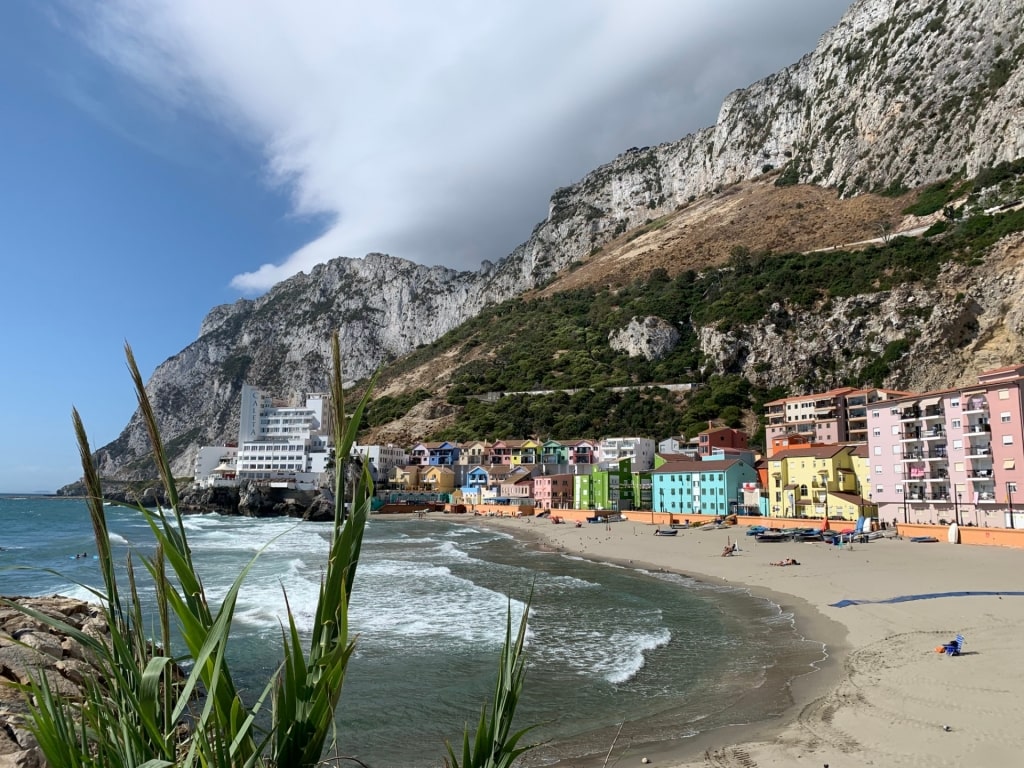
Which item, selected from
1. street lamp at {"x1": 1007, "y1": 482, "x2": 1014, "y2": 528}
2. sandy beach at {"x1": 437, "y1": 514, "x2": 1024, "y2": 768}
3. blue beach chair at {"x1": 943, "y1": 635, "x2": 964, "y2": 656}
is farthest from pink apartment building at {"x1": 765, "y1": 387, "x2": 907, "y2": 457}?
blue beach chair at {"x1": 943, "y1": 635, "x2": 964, "y2": 656}

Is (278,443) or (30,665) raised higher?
(278,443)

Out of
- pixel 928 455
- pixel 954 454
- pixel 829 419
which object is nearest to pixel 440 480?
pixel 829 419

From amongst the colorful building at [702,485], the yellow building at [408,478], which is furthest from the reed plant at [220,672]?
the yellow building at [408,478]

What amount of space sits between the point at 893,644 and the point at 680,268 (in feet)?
318

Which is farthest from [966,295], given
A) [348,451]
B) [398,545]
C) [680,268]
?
[348,451]

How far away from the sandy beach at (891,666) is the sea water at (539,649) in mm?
800

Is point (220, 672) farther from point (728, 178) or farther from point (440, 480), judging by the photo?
point (728, 178)

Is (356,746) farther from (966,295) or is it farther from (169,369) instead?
(169,369)

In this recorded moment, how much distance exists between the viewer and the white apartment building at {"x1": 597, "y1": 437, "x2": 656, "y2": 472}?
6806 cm

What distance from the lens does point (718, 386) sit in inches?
2992

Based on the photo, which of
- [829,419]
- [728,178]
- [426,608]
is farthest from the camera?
[728,178]

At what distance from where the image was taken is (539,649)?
1560 cm

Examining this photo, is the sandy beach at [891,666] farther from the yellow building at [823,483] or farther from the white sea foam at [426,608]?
the yellow building at [823,483]

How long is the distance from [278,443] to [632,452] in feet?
175
